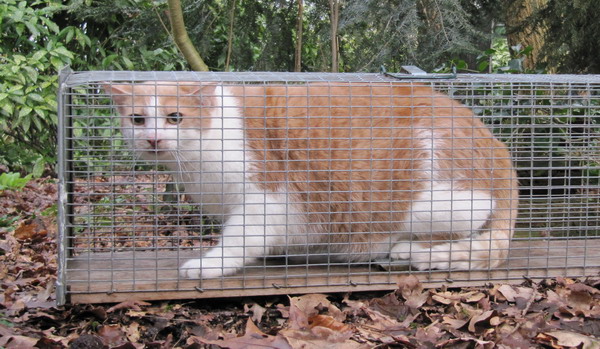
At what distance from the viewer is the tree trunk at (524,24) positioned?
14.0 feet

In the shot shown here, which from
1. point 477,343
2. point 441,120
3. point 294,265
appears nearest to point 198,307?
point 294,265

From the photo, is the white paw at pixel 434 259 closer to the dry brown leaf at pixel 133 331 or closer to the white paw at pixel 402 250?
the white paw at pixel 402 250

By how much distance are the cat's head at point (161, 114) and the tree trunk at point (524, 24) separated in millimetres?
2598

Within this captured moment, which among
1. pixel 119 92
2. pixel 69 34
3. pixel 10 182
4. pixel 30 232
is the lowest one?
pixel 30 232

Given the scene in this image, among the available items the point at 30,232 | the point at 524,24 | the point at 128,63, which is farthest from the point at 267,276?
the point at 128,63

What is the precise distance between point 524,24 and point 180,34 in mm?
2374

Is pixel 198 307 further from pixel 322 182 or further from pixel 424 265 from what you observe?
pixel 424 265

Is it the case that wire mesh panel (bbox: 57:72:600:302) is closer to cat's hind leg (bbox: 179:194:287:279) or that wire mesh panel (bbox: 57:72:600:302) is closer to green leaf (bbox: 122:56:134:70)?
cat's hind leg (bbox: 179:194:287:279)

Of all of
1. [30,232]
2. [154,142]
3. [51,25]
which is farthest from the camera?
[51,25]

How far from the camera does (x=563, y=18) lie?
13.1 feet

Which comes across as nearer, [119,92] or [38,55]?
[119,92]

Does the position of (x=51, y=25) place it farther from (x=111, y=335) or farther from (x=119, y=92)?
(x=111, y=335)

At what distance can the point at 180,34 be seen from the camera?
3658 millimetres

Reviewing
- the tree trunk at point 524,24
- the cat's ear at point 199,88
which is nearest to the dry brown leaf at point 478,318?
the cat's ear at point 199,88
